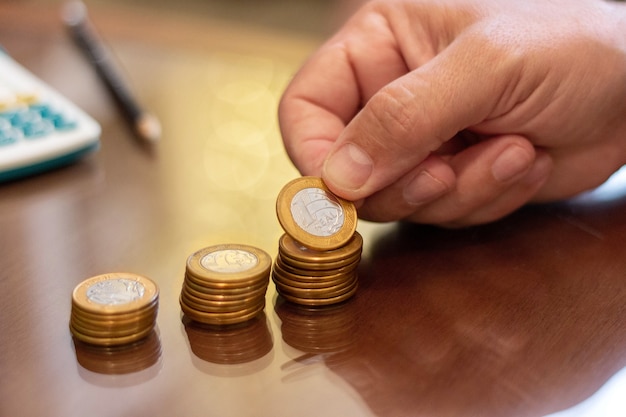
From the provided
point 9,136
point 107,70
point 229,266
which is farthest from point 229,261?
point 107,70

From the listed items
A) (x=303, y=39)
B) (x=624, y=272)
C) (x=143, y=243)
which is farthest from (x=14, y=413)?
(x=303, y=39)

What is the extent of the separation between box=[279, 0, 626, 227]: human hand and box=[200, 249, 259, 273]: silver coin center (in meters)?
0.11

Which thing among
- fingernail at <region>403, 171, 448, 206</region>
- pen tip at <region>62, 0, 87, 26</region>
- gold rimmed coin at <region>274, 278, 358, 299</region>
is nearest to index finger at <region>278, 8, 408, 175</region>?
fingernail at <region>403, 171, 448, 206</region>

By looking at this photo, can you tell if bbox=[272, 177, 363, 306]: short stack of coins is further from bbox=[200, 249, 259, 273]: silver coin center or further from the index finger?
the index finger

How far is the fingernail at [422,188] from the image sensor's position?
763mm

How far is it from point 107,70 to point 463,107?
73 cm

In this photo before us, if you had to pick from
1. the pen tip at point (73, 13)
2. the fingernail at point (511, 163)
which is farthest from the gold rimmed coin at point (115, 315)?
the pen tip at point (73, 13)

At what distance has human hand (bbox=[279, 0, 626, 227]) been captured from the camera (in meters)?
0.71

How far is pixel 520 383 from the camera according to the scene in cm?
55

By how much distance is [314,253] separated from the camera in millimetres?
655

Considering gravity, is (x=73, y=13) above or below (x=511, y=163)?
below

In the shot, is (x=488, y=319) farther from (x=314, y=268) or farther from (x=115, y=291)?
(x=115, y=291)

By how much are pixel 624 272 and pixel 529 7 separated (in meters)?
0.26

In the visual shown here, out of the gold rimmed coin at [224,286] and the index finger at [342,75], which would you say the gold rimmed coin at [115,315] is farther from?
the index finger at [342,75]
